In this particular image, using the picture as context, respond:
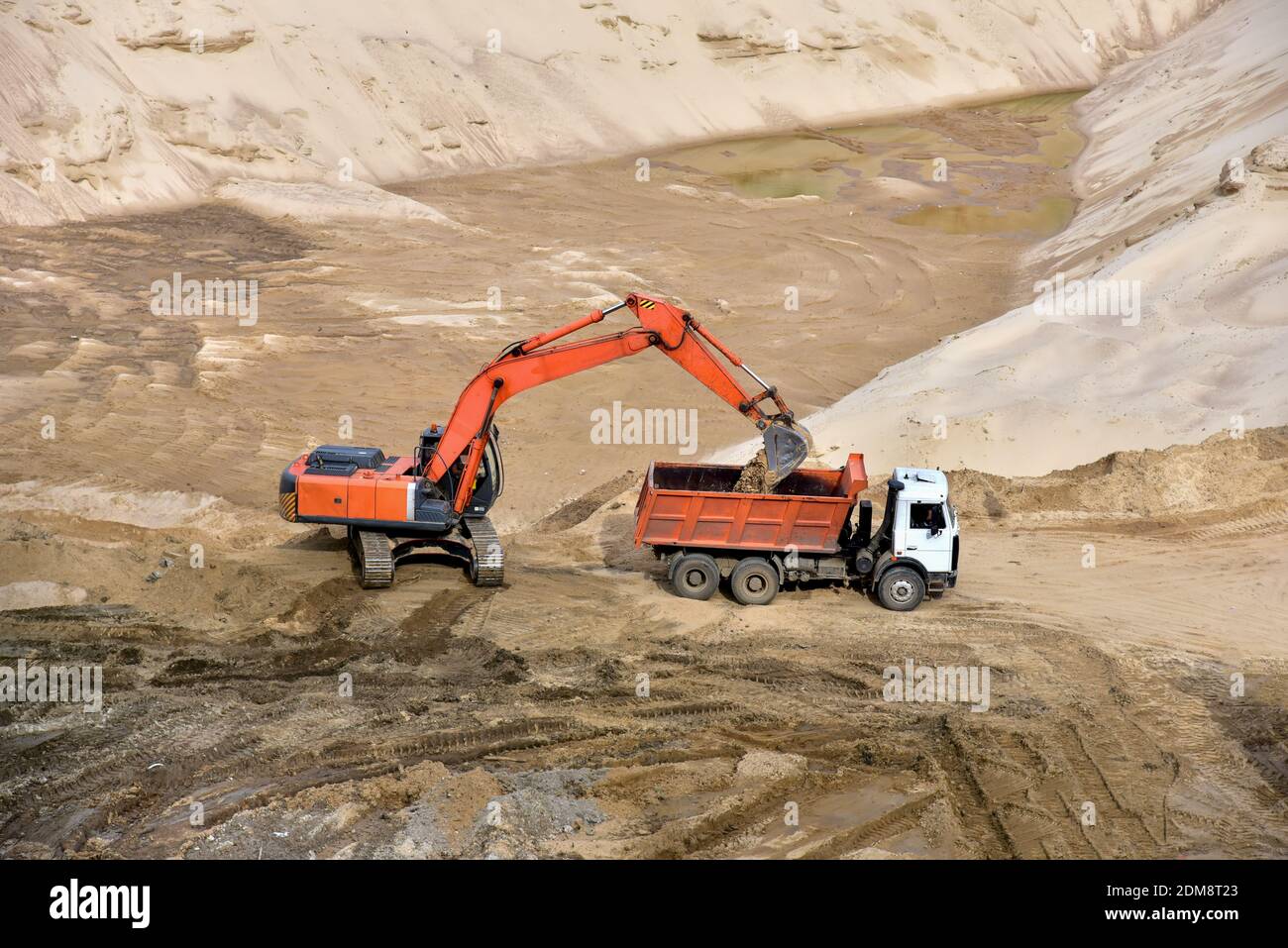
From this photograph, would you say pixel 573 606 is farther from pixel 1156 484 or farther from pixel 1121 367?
pixel 1121 367

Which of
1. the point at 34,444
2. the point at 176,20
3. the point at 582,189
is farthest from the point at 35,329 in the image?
the point at 582,189

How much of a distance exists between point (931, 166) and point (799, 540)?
111 feet

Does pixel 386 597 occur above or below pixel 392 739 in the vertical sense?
above

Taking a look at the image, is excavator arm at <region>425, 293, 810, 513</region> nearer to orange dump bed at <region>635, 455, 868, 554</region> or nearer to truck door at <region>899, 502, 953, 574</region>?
orange dump bed at <region>635, 455, 868, 554</region>

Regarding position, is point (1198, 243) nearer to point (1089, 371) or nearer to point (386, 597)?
point (1089, 371)

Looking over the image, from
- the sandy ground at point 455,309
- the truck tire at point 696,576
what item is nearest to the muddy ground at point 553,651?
the sandy ground at point 455,309

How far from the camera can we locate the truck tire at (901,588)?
15.6 metres

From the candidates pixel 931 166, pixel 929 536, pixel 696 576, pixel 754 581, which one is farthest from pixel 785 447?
pixel 931 166

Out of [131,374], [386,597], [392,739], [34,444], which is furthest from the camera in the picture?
[131,374]

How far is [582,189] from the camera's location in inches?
1610

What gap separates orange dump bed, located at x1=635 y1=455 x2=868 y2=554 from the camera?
15359 mm

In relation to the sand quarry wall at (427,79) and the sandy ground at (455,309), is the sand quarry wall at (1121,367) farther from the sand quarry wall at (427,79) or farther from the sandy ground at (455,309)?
the sand quarry wall at (427,79)

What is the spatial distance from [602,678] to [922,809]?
395 centimetres

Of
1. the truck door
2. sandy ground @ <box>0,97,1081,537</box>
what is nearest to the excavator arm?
the truck door
